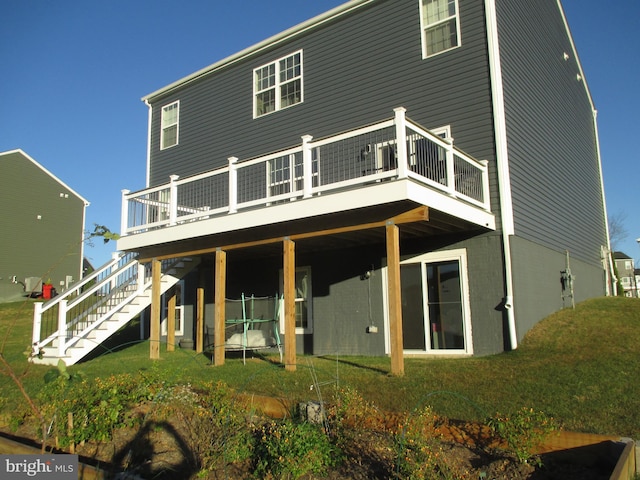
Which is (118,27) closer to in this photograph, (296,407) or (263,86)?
(263,86)

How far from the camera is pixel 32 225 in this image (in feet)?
86.0

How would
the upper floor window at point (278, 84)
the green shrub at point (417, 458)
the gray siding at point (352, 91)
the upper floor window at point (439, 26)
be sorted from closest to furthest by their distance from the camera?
1. the green shrub at point (417, 458)
2. the gray siding at point (352, 91)
3. the upper floor window at point (439, 26)
4. the upper floor window at point (278, 84)

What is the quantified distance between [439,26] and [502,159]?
3299mm

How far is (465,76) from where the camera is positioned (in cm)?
1026

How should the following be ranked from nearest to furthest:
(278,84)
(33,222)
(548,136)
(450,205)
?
(450,205), (548,136), (278,84), (33,222)

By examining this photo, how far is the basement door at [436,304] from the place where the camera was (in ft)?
31.6

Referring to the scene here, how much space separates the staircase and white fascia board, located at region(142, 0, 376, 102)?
5.72m

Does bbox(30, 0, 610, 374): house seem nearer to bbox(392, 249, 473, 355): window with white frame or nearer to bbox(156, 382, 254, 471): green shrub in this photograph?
bbox(392, 249, 473, 355): window with white frame

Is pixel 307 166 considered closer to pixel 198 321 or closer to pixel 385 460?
pixel 385 460

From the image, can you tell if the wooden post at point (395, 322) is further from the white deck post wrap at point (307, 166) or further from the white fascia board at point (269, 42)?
the white fascia board at point (269, 42)

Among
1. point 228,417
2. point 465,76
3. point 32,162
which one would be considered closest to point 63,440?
point 228,417

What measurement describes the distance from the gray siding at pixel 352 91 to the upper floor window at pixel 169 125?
0.25 m

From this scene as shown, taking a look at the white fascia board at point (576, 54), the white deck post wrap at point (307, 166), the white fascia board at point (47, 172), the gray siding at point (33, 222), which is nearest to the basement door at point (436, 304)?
the white deck post wrap at point (307, 166)

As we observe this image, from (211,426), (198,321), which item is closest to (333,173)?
(198,321)
